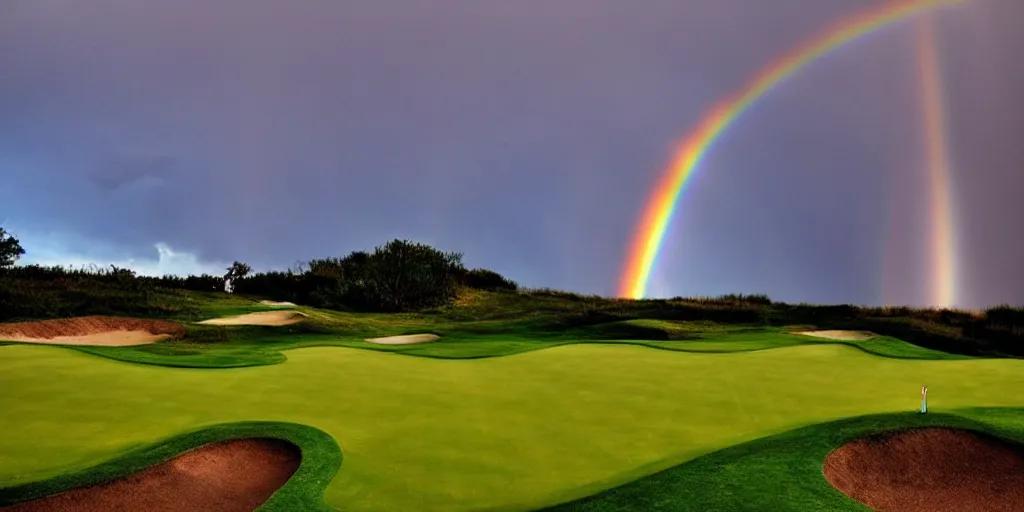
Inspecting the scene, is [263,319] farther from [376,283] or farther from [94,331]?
[376,283]

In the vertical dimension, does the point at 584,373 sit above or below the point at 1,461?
above

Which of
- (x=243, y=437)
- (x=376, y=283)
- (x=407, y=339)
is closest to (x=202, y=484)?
(x=243, y=437)

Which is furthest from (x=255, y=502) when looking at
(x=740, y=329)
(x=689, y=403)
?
(x=740, y=329)

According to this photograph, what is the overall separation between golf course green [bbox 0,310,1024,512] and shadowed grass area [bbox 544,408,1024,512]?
0.09ft

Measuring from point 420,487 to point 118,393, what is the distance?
5751mm

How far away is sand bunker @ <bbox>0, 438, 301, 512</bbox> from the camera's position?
23.8 ft

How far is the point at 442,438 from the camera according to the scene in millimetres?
8617

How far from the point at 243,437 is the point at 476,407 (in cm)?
300

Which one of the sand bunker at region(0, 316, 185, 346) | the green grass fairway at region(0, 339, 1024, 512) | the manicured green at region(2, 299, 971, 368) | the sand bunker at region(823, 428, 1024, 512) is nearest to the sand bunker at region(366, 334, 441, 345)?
the manicured green at region(2, 299, 971, 368)

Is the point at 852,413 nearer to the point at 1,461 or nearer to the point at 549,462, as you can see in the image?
the point at 549,462

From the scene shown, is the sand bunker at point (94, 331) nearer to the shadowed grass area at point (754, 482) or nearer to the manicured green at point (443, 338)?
the manicured green at point (443, 338)

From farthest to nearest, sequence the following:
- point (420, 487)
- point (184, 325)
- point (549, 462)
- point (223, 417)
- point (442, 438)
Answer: point (184, 325) → point (223, 417) → point (442, 438) → point (549, 462) → point (420, 487)

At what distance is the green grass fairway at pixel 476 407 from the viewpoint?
24.5 feet

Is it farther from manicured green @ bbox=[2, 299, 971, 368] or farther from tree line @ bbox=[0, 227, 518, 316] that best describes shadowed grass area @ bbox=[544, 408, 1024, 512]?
tree line @ bbox=[0, 227, 518, 316]
